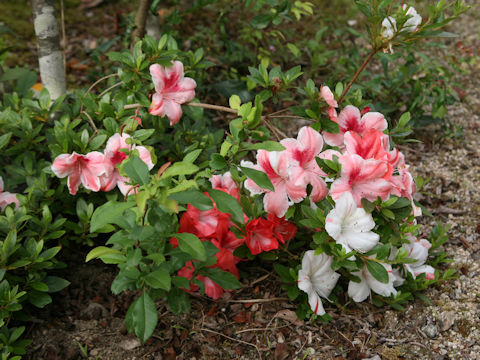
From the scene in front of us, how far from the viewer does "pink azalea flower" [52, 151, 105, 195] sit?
1.67 meters

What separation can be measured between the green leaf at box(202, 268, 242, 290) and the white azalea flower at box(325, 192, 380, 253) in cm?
37

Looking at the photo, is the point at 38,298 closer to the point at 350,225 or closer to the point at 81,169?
the point at 81,169

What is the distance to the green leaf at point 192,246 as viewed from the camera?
1286 millimetres

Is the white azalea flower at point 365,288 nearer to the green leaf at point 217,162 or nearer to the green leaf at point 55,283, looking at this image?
the green leaf at point 217,162

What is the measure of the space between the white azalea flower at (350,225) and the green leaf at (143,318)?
0.61 m

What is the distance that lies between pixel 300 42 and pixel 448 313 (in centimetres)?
218

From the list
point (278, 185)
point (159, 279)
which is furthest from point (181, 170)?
point (278, 185)

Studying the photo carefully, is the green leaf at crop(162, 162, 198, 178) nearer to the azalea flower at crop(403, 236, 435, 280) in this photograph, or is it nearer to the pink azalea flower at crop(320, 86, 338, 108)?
the pink azalea flower at crop(320, 86, 338, 108)

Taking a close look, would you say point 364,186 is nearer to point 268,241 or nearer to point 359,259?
point 359,259

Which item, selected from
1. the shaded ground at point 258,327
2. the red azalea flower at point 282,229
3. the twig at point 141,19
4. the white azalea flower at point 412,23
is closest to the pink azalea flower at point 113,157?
the shaded ground at point 258,327

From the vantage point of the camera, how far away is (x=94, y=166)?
1.70 m

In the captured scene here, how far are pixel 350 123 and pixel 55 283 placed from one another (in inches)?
49.9

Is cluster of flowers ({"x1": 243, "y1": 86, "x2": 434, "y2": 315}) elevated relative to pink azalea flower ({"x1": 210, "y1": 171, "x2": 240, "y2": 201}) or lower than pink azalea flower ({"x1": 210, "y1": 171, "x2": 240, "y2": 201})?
elevated

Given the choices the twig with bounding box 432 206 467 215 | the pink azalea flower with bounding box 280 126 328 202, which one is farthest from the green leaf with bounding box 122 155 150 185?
the twig with bounding box 432 206 467 215
